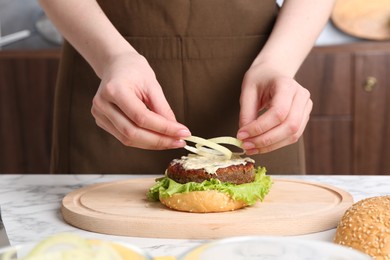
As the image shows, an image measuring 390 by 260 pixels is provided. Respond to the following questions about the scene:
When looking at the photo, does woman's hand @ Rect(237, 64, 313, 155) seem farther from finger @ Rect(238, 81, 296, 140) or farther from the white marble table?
the white marble table

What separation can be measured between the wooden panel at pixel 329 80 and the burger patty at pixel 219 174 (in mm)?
2059

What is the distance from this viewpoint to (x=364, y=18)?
11.5 ft

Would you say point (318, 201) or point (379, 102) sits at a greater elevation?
point (318, 201)

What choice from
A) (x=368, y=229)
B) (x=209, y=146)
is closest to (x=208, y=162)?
(x=209, y=146)

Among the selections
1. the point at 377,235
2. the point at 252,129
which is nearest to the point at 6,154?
the point at 252,129

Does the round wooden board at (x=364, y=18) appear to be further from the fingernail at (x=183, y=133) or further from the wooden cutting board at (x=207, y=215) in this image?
the fingernail at (x=183, y=133)

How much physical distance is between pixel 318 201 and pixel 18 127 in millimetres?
2471

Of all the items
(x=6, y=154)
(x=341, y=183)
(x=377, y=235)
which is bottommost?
(x=6, y=154)

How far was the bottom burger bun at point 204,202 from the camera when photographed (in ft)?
4.22

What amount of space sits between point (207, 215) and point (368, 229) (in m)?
0.35

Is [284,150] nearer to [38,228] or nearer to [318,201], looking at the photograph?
[318,201]

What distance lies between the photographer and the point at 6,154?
3537 millimetres

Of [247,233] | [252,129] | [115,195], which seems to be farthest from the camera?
[115,195]

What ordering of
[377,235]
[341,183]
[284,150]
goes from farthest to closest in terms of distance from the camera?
1. [284,150]
2. [341,183]
3. [377,235]
